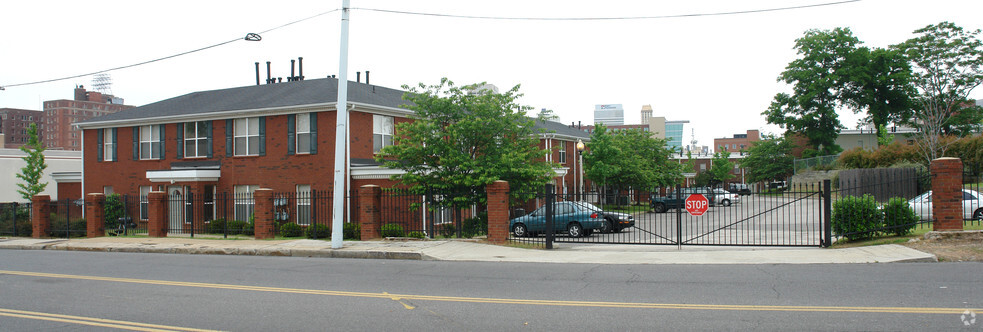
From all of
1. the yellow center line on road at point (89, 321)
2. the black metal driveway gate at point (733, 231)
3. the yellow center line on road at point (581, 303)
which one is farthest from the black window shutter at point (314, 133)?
the yellow center line on road at point (89, 321)

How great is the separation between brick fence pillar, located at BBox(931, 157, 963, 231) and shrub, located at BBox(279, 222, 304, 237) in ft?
64.2

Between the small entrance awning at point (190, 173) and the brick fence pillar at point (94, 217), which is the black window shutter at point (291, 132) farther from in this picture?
the brick fence pillar at point (94, 217)

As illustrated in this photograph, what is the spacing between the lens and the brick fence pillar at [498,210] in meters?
15.4

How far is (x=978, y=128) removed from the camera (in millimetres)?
51062

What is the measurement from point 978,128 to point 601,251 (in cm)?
5345

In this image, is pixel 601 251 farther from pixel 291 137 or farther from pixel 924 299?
pixel 291 137

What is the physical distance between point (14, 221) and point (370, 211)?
1766cm

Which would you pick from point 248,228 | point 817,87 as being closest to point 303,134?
point 248,228

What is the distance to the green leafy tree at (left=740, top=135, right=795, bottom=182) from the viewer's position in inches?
2633

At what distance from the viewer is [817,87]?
2112 inches

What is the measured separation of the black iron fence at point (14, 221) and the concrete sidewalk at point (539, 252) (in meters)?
8.61

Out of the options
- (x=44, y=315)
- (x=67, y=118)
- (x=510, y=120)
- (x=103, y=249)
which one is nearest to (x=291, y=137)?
(x=103, y=249)

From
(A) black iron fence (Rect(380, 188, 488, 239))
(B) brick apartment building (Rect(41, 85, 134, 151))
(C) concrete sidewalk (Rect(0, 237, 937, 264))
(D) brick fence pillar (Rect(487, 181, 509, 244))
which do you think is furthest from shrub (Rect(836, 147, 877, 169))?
(B) brick apartment building (Rect(41, 85, 134, 151))

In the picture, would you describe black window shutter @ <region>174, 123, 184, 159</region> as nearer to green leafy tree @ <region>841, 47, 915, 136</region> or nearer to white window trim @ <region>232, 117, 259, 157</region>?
white window trim @ <region>232, 117, 259, 157</region>
